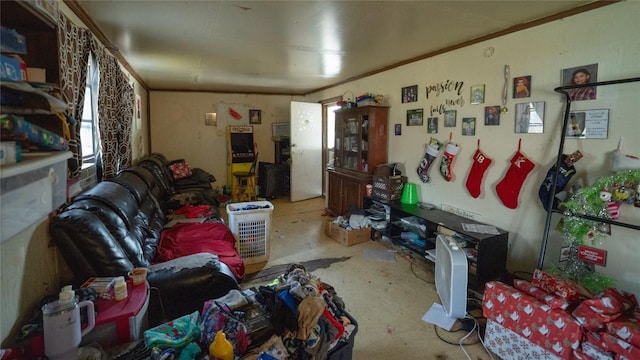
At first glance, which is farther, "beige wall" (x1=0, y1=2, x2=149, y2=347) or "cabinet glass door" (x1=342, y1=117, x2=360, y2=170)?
"cabinet glass door" (x1=342, y1=117, x2=360, y2=170)

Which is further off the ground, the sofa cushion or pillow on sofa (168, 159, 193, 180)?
pillow on sofa (168, 159, 193, 180)

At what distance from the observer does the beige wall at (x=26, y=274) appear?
1162 millimetres

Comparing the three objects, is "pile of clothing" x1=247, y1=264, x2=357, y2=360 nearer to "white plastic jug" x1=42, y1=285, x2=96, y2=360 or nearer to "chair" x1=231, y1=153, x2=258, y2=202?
"white plastic jug" x1=42, y1=285, x2=96, y2=360

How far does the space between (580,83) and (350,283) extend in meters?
2.30

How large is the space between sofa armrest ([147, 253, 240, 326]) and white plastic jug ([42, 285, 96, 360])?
0.51 metres

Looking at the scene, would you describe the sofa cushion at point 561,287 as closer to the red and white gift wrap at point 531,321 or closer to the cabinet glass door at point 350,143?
the red and white gift wrap at point 531,321

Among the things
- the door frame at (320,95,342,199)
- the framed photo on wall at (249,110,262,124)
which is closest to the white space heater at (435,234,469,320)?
Answer: the door frame at (320,95,342,199)

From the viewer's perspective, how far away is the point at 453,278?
208 centimetres

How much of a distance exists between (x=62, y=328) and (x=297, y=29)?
2356mm

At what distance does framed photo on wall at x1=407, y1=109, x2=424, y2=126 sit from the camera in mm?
3557

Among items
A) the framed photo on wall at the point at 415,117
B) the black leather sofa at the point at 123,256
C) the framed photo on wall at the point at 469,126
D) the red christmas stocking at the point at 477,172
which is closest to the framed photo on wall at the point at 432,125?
the framed photo on wall at the point at 415,117

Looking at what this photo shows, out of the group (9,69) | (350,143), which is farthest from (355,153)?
(9,69)

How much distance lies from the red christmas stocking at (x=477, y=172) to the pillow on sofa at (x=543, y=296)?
1155 millimetres

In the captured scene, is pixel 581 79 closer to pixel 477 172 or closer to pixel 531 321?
pixel 477 172
